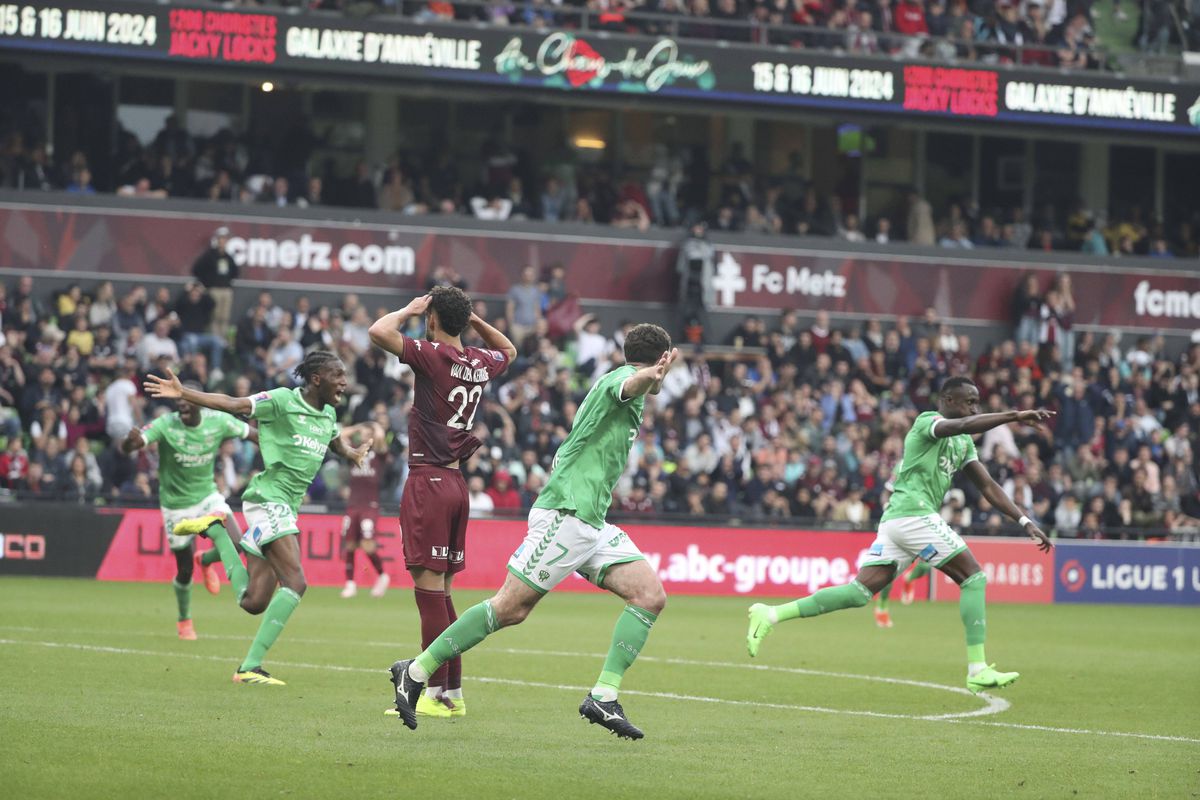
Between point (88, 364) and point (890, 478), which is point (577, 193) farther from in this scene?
point (88, 364)

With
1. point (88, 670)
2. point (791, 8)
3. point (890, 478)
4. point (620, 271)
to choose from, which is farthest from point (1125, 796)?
point (791, 8)

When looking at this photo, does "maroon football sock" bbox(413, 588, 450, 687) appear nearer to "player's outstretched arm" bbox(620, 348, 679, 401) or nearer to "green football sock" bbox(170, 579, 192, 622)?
"player's outstretched arm" bbox(620, 348, 679, 401)

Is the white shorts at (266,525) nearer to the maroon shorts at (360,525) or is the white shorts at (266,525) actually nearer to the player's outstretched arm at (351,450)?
the player's outstretched arm at (351,450)

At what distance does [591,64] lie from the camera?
30406 millimetres

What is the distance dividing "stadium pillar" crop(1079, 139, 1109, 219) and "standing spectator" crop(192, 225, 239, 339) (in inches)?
772

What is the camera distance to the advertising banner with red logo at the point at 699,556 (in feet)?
82.8

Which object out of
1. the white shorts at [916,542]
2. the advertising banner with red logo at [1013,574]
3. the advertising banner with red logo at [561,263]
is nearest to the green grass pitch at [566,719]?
the white shorts at [916,542]

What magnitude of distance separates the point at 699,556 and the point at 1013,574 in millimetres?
5579

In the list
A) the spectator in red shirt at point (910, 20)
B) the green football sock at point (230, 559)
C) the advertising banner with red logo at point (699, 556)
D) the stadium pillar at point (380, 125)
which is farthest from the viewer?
the spectator in red shirt at point (910, 20)

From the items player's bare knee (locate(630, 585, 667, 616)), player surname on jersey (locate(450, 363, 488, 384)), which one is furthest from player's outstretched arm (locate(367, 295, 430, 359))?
player's bare knee (locate(630, 585, 667, 616))

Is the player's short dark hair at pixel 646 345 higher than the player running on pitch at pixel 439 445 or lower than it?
higher

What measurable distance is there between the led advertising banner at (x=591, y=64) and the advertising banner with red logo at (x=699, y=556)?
28.6 ft

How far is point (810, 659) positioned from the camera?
1655cm

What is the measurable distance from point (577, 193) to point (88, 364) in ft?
36.2
